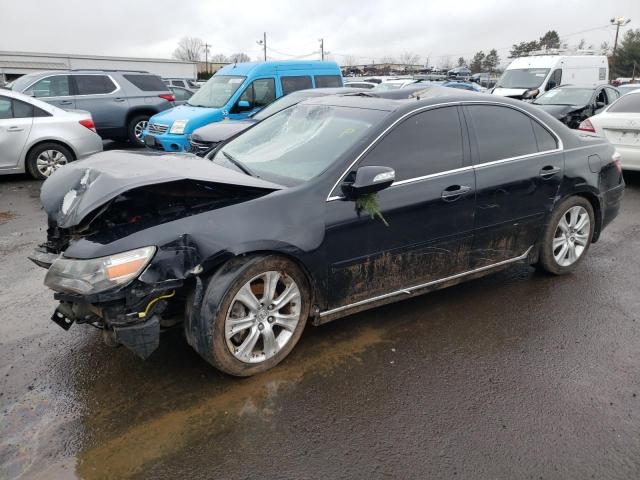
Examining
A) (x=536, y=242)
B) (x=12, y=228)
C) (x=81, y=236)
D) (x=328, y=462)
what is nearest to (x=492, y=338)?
(x=536, y=242)

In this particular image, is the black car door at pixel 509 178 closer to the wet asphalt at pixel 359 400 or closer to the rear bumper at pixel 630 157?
the wet asphalt at pixel 359 400

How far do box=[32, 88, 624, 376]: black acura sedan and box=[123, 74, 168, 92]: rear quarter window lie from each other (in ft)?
29.8

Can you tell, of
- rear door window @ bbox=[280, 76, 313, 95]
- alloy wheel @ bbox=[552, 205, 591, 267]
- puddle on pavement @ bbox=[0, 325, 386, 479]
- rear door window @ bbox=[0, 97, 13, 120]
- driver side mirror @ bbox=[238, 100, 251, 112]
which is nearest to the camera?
puddle on pavement @ bbox=[0, 325, 386, 479]

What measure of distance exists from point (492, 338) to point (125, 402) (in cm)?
248

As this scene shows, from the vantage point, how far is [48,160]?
8820 mm

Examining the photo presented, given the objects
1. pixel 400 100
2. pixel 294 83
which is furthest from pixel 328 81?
pixel 400 100

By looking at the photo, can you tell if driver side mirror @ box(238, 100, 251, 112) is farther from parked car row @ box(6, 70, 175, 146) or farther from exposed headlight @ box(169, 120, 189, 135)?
parked car row @ box(6, 70, 175, 146)

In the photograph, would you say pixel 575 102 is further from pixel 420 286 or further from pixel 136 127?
pixel 420 286

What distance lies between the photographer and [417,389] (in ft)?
10.00

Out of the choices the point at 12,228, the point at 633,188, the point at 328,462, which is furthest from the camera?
the point at 633,188

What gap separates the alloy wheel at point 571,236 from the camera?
14.8 feet

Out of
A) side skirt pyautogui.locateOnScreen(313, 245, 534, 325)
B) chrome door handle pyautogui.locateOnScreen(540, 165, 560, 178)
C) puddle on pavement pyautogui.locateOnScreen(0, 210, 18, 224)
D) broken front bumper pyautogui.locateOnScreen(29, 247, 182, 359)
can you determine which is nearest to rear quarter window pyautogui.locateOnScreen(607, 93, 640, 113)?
chrome door handle pyautogui.locateOnScreen(540, 165, 560, 178)

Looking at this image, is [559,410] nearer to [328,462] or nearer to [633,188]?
[328,462]

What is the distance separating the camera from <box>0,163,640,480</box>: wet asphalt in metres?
2.49
